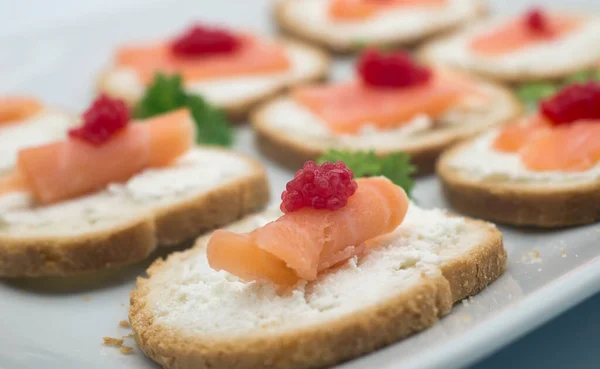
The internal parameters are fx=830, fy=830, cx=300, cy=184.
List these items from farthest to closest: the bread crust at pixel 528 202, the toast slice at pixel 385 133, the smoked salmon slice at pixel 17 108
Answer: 1. the smoked salmon slice at pixel 17 108
2. the toast slice at pixel 385 133
3. the bread crust at pixel 528 202

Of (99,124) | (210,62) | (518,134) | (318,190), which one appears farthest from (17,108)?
(518,134)

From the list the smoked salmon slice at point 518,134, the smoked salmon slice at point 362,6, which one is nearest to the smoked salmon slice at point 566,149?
the smoked salmon slice at point 518,134

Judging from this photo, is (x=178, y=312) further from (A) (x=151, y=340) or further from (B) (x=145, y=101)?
(B) (x=145, y=101)

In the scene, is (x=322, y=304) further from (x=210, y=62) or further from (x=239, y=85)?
(x=210, y=62)

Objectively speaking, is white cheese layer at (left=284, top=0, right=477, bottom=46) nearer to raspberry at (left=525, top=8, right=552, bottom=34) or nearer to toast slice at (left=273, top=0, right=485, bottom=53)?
toast slice at (left=273, top=0, right=485, bottom=53)

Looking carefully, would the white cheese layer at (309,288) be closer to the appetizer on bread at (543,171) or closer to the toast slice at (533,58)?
the appetizer on bread at (543,171)

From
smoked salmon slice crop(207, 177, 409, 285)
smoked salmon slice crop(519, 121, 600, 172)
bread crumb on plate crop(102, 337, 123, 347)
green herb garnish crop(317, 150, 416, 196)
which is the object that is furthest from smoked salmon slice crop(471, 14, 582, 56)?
bread crumb on plate crop(102, 337, 123, 347)

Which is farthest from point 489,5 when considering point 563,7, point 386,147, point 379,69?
point 386,147
